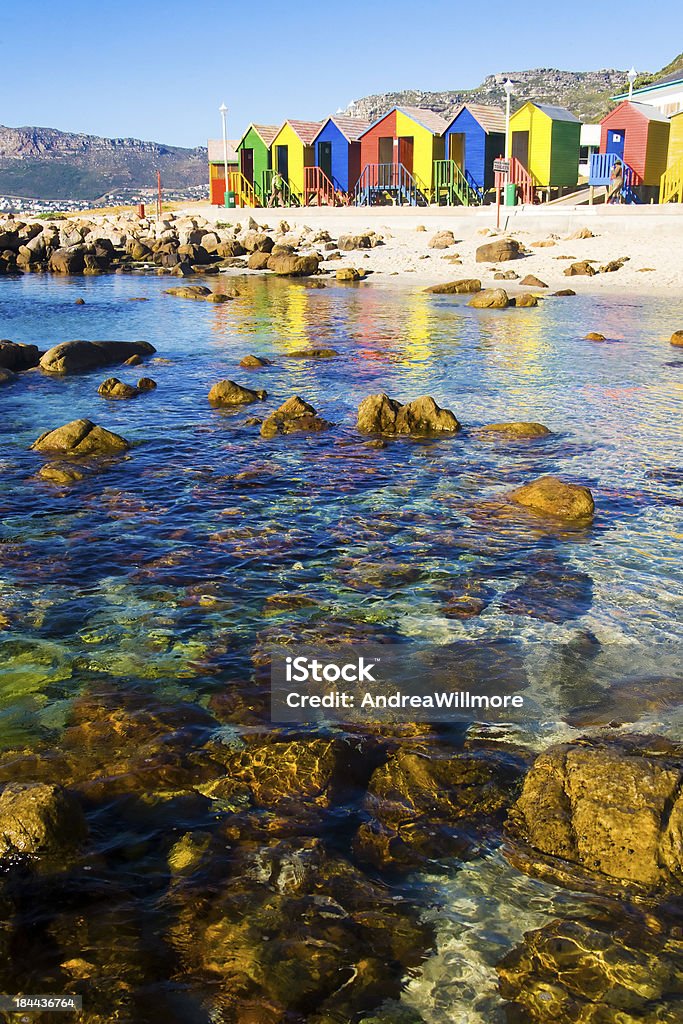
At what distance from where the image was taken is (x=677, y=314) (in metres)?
26.4

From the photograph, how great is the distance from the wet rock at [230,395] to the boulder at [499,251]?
970 inches

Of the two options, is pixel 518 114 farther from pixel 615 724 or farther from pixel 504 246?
pixel 615 724

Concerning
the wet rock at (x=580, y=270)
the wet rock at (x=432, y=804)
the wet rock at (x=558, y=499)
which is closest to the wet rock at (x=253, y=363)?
the wet rock at (x=558, y=499)

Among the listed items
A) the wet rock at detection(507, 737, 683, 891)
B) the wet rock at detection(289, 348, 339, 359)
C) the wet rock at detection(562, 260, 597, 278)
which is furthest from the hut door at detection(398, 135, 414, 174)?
the wet rock at detection(507, 737, 683, 891)

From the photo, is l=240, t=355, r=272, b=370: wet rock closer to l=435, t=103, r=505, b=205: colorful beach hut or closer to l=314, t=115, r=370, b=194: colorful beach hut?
l=435, t=103, r=505, b=205: colorful beach hut

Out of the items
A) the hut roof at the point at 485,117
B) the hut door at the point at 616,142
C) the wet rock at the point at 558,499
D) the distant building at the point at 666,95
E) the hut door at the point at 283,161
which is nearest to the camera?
the wet rock at the point at 558,499

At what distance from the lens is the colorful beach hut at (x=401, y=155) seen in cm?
5350

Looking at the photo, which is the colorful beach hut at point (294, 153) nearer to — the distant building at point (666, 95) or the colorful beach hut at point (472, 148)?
the colorful beach hut at point (472, 148)

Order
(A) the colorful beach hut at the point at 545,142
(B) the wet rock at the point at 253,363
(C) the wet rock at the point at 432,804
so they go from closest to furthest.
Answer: (C) the wet rock at the point at 432,804, (B) the wet rock at the point at 253,363, (A) the colorful beach hut at the point at 545,142

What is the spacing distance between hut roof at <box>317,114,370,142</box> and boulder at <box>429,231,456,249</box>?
61.3ft

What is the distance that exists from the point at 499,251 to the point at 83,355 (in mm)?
22969

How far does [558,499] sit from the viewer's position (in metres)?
9.98

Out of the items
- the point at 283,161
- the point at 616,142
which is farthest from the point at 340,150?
the point at 616,142

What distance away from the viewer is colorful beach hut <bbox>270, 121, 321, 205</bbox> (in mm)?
59188
